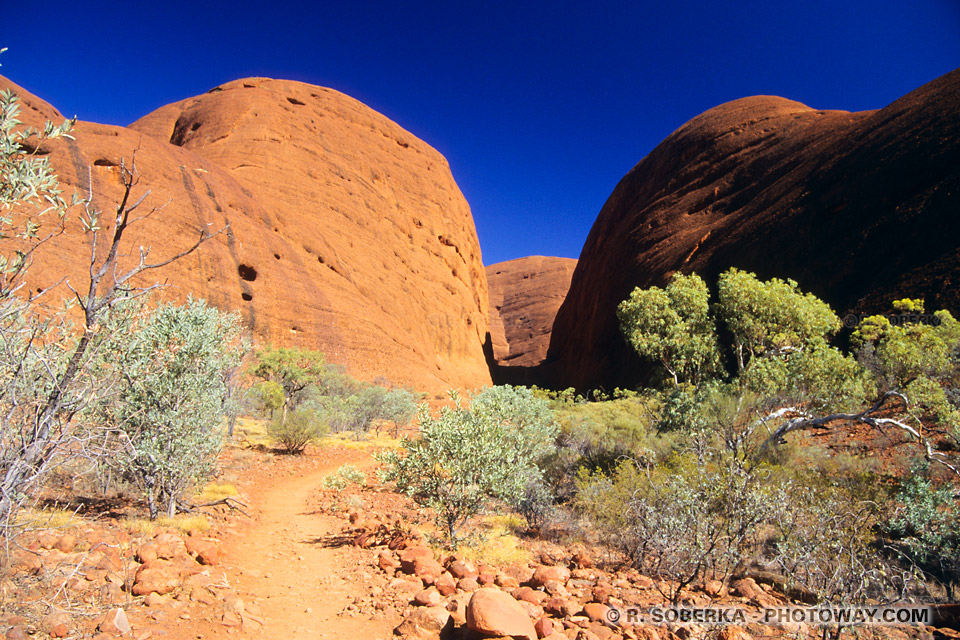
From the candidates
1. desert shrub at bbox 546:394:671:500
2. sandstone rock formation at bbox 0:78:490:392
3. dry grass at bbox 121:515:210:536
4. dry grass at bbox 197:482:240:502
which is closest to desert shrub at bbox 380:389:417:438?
sandstone rock formation at bbox 0:78:490:392

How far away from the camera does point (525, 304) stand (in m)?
87.1

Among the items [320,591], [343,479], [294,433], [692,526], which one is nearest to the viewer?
[320,591]

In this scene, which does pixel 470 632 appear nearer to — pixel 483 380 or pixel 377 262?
pixel 377 262

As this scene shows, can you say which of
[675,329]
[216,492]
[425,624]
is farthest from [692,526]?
[675,329]

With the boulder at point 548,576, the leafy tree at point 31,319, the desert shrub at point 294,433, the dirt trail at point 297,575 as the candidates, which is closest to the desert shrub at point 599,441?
the boulder at point 548,576

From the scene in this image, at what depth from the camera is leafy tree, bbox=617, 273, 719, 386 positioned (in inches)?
459

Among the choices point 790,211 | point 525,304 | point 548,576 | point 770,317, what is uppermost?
point 525,304

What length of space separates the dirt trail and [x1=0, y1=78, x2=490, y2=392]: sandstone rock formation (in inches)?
558

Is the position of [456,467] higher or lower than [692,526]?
higher

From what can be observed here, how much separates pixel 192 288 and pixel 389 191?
95.8 feet

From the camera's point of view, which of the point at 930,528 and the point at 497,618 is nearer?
the point at 497,618

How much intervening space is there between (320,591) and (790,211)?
96.5 ft

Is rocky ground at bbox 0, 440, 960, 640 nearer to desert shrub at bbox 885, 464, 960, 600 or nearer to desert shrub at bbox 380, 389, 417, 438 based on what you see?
desert shrub at bbox 885, 464, 960, 600

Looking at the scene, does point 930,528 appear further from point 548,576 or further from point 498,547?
point 498,547
